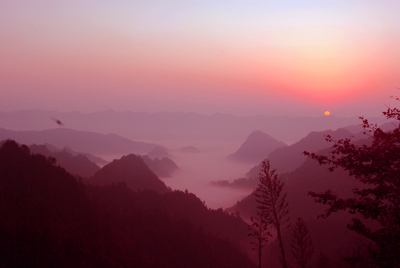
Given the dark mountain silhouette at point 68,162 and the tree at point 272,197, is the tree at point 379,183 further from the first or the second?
the dark mountain silhouette at point 68,162

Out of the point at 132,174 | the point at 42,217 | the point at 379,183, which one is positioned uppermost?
the point at 132,174

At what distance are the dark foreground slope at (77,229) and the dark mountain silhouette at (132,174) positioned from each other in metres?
46.0

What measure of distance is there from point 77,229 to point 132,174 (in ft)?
365

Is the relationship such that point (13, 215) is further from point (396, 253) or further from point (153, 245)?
point (396, 253)

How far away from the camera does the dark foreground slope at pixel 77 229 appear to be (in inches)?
1718

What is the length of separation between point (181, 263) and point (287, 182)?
460 ft

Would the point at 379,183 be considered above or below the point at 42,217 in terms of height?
above

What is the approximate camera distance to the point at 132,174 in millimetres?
165750

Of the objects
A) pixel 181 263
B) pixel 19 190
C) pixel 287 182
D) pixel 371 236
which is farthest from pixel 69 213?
pixel 287 182

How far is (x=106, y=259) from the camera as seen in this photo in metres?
49.5

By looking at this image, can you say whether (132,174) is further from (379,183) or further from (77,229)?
(379,183)

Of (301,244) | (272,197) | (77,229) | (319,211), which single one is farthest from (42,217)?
(319,211)

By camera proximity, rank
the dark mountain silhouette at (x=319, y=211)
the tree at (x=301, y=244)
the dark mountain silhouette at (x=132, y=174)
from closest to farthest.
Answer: the tree at (x=301, y=244)
the dark mountain silhouette at (x=319, y=211)
the dark mountain silhouette at (x=132, y=174)

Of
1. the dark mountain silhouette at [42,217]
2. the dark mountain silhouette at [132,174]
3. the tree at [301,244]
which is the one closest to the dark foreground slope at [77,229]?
the dark mountain silhouette at [42,217]
